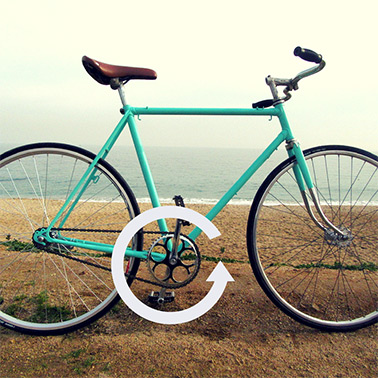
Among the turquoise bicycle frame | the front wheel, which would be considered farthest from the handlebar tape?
the front wheel

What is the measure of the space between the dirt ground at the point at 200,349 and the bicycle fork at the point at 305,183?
0.76m

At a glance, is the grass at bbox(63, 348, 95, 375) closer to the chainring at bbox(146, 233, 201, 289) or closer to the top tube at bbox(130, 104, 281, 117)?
the chainring at bbox(146, 233, 201, 289)

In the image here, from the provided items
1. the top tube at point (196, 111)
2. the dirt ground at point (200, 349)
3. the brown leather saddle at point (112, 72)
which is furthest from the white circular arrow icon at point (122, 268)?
the brown leather saddle at point (112, 72)

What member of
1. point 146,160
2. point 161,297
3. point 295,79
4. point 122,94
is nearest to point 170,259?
point 161,297

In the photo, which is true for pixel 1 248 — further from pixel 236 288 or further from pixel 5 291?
pixel 236 288

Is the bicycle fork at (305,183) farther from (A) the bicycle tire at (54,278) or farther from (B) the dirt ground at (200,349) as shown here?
(A) the bicycle tire at (54,278)

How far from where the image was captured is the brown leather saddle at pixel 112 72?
2252 millimetres

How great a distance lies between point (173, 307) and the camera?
101 inches

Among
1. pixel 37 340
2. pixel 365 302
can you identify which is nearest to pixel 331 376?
pixel 365 302

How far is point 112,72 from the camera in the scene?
2.31m

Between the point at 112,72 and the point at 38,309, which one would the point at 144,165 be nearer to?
the point at 112,72

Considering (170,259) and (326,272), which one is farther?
(326,272)

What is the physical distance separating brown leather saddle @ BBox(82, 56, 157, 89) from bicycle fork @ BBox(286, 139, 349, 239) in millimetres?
1165

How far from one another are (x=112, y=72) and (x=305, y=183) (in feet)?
5.37
